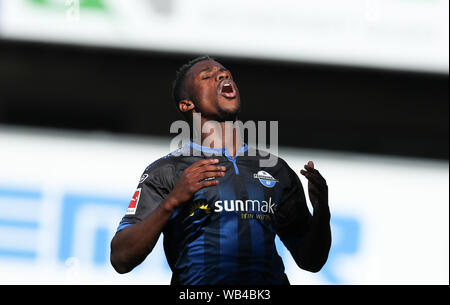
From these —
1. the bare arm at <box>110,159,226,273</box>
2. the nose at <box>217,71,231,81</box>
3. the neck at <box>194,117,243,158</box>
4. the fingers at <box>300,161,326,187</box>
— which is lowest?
the bare arm at <box>110,159,226,273</box>

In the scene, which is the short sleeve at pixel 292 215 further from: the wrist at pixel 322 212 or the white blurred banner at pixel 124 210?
the white blurred banner at pixel 124 210

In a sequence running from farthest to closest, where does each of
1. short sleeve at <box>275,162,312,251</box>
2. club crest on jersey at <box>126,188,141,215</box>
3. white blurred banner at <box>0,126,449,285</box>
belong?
1. white blurred banner at <box>0,126,449,285</box>
2. short sleeve at <box>275,162,312,251</box>
3. club crest on jersey at <box>126,188,141,215</box>

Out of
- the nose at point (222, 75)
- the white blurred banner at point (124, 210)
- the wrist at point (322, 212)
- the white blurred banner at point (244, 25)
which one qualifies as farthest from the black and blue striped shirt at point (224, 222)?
the white blurred banner at point (244, 25)

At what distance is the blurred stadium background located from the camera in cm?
588

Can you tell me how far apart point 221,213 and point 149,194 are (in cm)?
33

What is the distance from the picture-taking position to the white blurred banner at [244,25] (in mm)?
6262

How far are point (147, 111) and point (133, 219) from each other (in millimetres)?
3867

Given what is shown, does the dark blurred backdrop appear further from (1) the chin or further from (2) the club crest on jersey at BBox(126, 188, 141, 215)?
(2) the club crest on jersey at BBox(126, 188, 141, 215)

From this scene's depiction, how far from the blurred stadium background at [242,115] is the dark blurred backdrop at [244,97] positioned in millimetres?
13

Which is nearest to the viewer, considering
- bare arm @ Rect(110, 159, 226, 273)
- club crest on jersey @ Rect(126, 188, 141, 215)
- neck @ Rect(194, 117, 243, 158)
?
bare arm @ Rect(110, 159, 226, 273)

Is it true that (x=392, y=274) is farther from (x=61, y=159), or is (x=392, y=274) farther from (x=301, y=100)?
(x=61, y=159)

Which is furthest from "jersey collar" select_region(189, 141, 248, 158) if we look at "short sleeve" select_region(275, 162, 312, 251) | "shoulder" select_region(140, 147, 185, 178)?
"short sleeve" select_region(275, 162, 312, 251)
